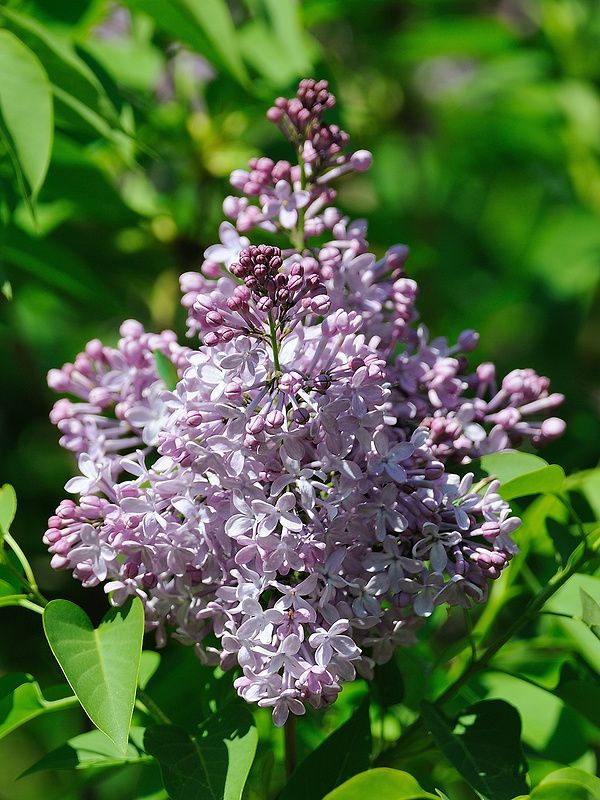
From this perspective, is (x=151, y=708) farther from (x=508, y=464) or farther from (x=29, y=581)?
(x=508, y=464)

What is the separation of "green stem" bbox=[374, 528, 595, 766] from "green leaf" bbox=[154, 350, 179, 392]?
0.55 meters

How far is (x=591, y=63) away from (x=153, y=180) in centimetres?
183

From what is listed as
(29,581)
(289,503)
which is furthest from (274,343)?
(29,581)

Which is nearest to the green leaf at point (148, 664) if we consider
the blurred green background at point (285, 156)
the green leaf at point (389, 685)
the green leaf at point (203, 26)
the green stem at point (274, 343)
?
the green leaf at point (389, 685)

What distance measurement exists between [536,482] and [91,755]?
2.18ft

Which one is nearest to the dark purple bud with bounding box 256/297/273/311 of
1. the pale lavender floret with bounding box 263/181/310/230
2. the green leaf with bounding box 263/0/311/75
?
the pale lavender floret with bounding box 263/181/310/230

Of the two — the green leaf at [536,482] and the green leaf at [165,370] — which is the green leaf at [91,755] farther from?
the green leaf at [536,482]

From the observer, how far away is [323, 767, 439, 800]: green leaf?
0.90 m

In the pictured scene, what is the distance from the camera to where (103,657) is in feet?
3.26

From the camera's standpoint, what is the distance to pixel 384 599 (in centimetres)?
105

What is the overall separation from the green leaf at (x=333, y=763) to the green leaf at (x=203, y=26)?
1088mm

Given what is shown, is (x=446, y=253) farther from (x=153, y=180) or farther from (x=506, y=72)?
(x=153, y=180)

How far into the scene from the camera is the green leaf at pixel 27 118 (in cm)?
121

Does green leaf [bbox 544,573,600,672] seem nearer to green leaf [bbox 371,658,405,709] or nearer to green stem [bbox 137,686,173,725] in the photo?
green leaf [bbox 371,658,405,709]
